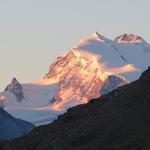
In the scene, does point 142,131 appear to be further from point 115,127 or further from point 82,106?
point 82,106

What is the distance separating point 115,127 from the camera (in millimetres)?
101688

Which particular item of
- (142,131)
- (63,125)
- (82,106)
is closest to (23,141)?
(63,125)

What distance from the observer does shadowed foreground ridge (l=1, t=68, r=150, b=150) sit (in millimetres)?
96500

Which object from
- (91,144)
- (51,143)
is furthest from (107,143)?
(51,143)

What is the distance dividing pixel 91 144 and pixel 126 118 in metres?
6.18

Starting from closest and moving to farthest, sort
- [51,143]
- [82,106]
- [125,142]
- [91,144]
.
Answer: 1. [125,142]
2. [91,144]
3. [51,143]
4. [82,106]

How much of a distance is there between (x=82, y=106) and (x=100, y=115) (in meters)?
17.1

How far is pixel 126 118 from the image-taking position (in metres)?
103

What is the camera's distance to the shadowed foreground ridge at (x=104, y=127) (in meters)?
96.5

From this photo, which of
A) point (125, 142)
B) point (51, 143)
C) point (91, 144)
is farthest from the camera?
point (51, 143)

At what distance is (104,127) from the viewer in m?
105

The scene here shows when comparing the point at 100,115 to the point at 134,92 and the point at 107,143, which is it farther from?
the point at 107,143

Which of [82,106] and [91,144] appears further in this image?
[82,106]

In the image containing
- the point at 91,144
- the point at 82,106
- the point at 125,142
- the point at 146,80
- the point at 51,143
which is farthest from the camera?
the point at 82,106
